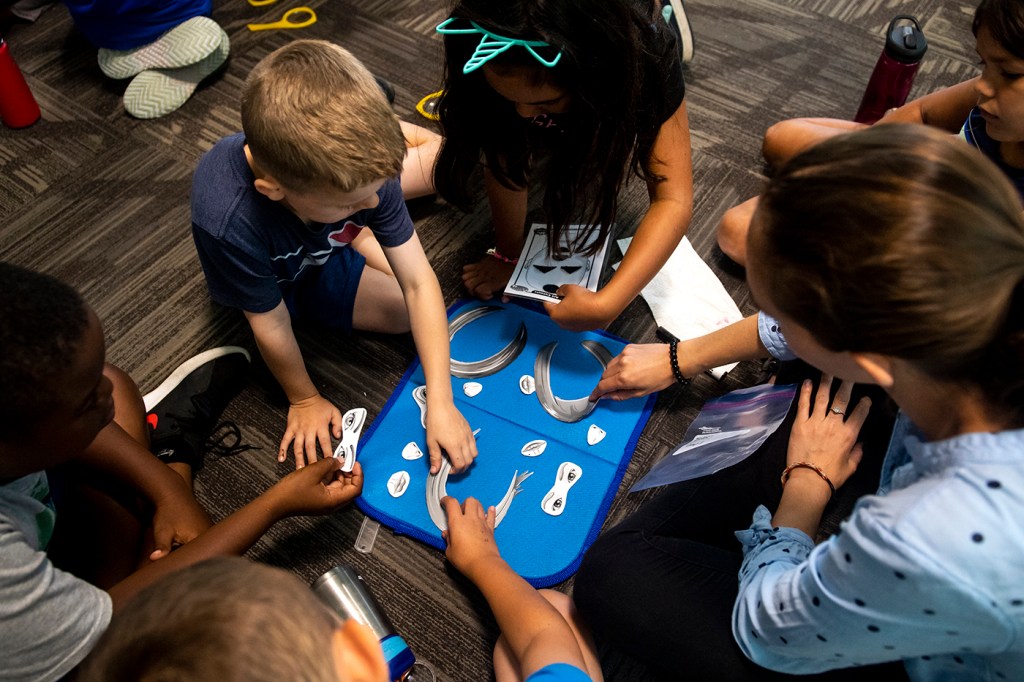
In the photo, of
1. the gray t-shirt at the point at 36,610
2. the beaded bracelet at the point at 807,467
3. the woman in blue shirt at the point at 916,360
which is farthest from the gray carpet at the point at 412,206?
the woman in blue shirt at the point at 916,360

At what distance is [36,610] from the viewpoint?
2.31ft

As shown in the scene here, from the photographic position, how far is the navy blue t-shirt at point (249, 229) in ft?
3.22

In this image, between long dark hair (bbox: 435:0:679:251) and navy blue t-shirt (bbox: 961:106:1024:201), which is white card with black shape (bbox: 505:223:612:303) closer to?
long dark hair (bbox: 435:0:679:251)

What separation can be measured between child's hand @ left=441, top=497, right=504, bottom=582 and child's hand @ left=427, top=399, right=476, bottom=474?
0.06 metres

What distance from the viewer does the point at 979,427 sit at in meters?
0.62

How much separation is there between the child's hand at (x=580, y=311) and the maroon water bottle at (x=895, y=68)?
2.79 ft

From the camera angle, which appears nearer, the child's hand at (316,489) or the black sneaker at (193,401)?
the child's hand at (316,489)

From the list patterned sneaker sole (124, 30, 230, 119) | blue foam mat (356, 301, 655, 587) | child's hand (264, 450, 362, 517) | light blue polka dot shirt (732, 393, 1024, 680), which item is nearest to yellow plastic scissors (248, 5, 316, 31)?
patterned sneaker sole (124, 30, 230, 119)

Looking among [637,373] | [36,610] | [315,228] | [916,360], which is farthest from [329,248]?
[916,360]

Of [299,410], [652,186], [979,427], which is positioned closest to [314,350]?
[299,410]

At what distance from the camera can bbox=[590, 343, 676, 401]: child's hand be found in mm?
1198

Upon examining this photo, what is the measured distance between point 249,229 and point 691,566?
0.75 m

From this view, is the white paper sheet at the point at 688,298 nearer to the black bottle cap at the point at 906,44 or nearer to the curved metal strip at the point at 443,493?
the curved metal strip at the point at 443,493

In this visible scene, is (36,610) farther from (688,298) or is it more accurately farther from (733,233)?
(733,233)
